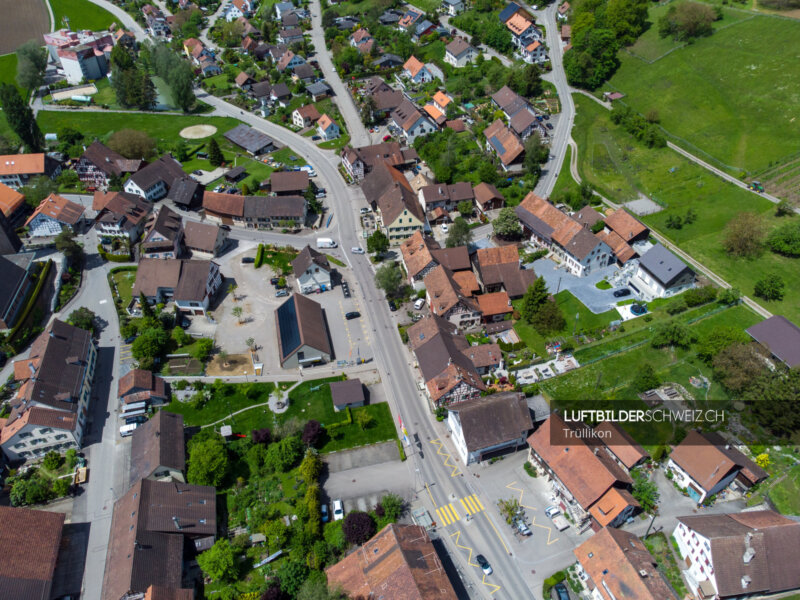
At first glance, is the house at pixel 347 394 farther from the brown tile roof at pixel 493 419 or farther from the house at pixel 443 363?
the brown tile roof at pixel 493 419

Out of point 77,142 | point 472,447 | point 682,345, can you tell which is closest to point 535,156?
point 682,345

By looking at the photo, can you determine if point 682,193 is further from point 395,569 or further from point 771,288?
point 395,569

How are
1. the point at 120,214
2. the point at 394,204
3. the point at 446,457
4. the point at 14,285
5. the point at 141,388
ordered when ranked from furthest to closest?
the point at 120,214, the point at 394,204, the point at 14,285, the point at 141,388, the point at 446,457

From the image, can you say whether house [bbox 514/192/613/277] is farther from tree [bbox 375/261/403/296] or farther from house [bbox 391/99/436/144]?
house [bbox 391/99/436/144]

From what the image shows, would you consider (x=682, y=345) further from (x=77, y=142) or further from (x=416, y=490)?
(x=77, y=142)

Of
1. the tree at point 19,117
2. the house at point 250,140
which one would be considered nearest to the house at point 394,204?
the house at point 250,140

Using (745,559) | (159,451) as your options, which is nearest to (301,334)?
(159,451)
